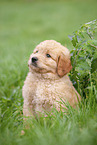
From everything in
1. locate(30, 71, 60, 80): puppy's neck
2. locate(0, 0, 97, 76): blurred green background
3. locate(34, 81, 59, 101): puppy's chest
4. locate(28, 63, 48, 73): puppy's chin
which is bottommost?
locate(34, 81, 59, 101): puppy's chest

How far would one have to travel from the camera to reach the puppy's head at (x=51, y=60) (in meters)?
2.57

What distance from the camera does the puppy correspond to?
2.54 m

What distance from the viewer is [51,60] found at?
263cm

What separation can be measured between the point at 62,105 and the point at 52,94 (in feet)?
0.67

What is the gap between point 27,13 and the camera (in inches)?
686

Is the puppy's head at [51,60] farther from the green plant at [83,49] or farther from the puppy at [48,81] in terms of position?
the green plant at [83,49]

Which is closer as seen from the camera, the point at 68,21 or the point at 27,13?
the point at 68,21

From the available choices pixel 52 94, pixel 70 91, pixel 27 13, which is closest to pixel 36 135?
pixel 52 94

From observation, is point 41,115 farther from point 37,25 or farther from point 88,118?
point 37,25

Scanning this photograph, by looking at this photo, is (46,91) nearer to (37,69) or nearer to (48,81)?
(48,81)

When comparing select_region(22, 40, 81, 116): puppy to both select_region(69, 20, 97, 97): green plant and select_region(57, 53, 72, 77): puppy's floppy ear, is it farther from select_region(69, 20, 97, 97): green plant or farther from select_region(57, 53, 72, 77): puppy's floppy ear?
select_region(69, 20, 97, 97): green plant

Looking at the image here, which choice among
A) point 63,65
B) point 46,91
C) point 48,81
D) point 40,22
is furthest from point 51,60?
point 40,22

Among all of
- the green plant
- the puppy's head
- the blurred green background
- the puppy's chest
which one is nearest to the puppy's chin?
the puppy's head

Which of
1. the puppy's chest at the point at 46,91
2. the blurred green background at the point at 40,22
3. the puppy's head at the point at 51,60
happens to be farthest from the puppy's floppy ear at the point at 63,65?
the blurred green background at the point at 40,22
